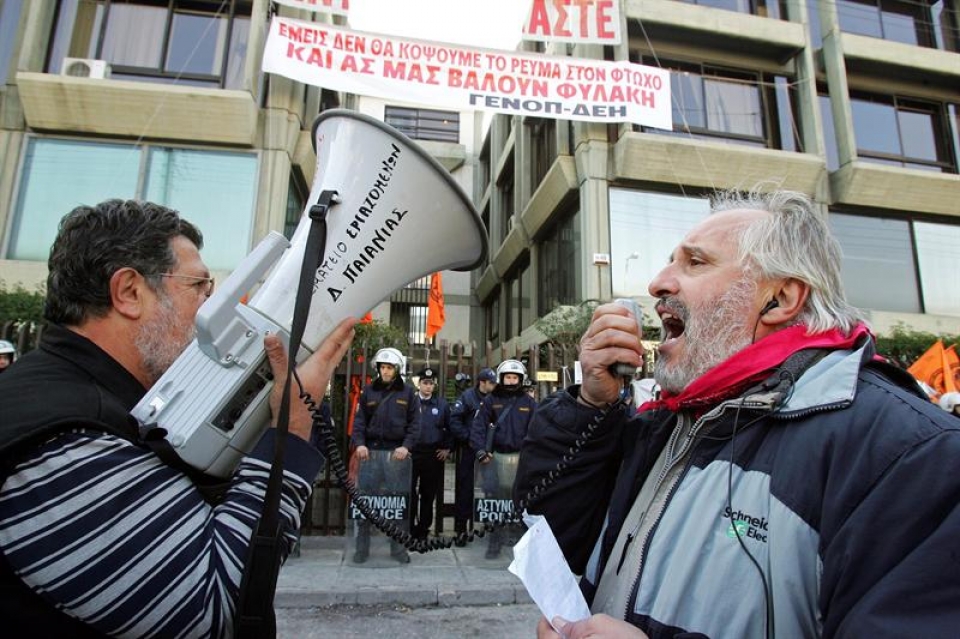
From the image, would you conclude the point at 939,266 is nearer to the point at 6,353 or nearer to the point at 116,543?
the point at 116,543

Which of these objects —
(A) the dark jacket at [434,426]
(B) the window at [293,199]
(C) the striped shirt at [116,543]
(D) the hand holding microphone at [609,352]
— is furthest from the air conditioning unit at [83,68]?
(D) the hand holding microphone at [609,352]

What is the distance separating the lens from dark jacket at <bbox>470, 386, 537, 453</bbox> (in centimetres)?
665

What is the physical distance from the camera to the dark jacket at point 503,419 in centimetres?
665

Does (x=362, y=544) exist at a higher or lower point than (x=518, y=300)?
lower

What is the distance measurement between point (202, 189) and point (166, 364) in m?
11.0

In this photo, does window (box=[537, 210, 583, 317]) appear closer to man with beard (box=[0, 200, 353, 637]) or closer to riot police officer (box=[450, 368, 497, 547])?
riot police officer (box=[450, 368, 497, 547])

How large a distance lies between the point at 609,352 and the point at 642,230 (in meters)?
11.6

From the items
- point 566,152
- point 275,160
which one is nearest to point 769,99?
point 566,152

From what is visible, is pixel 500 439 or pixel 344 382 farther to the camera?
pixel 344 382

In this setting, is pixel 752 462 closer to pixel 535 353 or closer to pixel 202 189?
pixel 535 353

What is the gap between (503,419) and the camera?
6.77m

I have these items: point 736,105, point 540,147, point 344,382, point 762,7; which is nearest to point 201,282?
point 344,382

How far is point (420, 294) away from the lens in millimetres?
23656

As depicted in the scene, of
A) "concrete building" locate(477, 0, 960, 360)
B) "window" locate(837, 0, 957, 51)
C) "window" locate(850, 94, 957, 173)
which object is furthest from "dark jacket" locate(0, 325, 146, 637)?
"window" locate(837, 0, 957, 51)
